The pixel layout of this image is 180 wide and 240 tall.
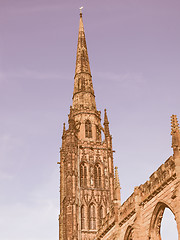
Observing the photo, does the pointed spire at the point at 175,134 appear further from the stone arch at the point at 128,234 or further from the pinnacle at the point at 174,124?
the stone arch at the point at 128,234

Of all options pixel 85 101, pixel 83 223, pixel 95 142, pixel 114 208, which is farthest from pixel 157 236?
pixel 85 101

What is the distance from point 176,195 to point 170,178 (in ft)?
4.77

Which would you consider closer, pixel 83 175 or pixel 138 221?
pixel 138 221

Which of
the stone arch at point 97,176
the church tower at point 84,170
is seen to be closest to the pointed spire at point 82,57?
the church tower at point 84,170

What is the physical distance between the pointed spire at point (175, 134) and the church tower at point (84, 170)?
124 ft

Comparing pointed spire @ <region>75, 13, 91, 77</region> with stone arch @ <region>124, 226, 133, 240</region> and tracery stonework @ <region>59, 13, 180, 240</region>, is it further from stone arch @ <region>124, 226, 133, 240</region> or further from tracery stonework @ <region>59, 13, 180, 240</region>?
stone arch @ <region>124, 226, 133, 240</region>

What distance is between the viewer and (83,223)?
61.5 metres

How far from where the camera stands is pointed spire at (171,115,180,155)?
903 inches

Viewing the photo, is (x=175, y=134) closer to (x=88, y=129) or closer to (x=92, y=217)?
(x=92, y=217)

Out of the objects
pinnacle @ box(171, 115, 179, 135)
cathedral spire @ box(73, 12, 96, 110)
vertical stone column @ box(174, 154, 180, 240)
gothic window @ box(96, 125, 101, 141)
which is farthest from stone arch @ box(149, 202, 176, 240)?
cathedral spire @ box(73, 12, 96, 110)

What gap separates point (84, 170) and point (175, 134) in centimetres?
4376

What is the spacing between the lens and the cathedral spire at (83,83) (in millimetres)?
74750

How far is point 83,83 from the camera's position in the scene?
77000 mm

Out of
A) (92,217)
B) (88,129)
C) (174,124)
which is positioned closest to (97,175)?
(92,217)
